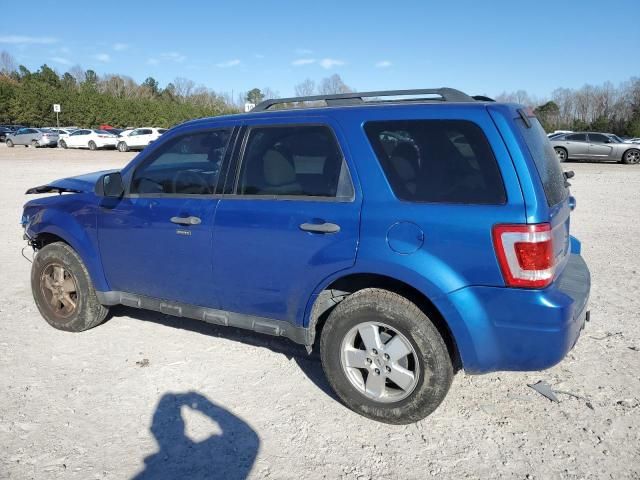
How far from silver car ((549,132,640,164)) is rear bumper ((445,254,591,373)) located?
24.9 metres

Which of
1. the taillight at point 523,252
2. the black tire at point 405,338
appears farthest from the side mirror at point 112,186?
the taillight at point 523,252

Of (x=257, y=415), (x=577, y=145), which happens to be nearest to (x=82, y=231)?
(x=257, y=415)

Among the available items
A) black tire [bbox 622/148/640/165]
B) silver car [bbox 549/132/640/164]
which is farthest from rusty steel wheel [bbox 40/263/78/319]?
black tire [bbox 622/148/640/165]

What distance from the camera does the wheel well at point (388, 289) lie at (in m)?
3.16

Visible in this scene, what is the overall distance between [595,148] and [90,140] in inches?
1249

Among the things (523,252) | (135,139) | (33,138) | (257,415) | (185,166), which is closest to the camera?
(523,252)

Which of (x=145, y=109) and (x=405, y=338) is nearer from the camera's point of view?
(x=405, y=338)

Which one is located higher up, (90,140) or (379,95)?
(90,140)

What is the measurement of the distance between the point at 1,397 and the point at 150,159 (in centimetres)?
197

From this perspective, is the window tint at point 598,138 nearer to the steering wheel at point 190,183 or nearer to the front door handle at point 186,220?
the steering wheel at point 190,183

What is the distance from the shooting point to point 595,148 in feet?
83.8

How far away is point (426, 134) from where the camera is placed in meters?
3.10

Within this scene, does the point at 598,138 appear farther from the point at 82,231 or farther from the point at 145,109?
the point at 145,109

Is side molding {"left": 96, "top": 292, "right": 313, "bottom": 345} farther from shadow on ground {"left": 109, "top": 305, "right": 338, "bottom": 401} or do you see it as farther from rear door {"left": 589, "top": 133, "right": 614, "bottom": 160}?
rear door {"left": 589, "top": 133, "right": 614, "bottom": 160}
